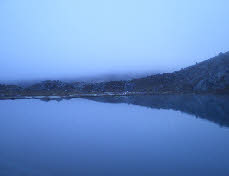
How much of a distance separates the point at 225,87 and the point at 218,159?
34627 millimetres

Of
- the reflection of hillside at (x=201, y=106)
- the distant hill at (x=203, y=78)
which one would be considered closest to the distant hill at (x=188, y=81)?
the distant hill at (x=203, y=78)

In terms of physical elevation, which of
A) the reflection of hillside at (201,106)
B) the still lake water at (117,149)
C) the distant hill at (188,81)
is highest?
the distant hill at (188,81)

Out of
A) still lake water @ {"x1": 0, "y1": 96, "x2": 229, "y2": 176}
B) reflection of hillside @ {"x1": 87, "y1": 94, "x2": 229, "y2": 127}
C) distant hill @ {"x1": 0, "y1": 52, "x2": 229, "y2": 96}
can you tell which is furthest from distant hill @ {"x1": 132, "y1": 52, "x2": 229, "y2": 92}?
still lake water @ {"x1": 0, "y1": 96, "x2": 229, "y2": 176}

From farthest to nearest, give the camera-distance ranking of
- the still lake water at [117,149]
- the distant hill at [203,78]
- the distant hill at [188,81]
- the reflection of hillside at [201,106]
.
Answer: the distant hill at [188,81]
the distant hill at [203,78]
the reflection of hillside at [201,106]
the still lake water at [117,149]

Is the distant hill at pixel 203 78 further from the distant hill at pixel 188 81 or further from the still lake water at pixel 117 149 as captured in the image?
the still lake water at pixel 117 149

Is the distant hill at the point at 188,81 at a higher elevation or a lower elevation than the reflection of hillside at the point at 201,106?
higher

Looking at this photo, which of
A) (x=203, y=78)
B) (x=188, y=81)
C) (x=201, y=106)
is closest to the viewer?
(x=201, y=106)

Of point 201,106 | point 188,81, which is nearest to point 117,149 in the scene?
point 201,106

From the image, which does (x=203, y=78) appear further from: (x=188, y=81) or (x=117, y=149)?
(x=117, y=149)

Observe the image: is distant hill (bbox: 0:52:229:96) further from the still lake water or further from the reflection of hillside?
the still lake water

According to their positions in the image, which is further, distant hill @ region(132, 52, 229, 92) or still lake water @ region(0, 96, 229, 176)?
distant hill @ region(132, 52, 229, 92)

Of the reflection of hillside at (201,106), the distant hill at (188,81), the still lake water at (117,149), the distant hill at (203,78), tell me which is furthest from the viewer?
the distant hill at (188,81)

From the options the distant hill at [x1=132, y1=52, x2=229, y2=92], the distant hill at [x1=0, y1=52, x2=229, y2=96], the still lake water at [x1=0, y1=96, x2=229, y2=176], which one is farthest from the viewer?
the distant hill at [x1=0, y1=52, x2=229, y2=96]

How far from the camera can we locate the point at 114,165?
23.1 feet
